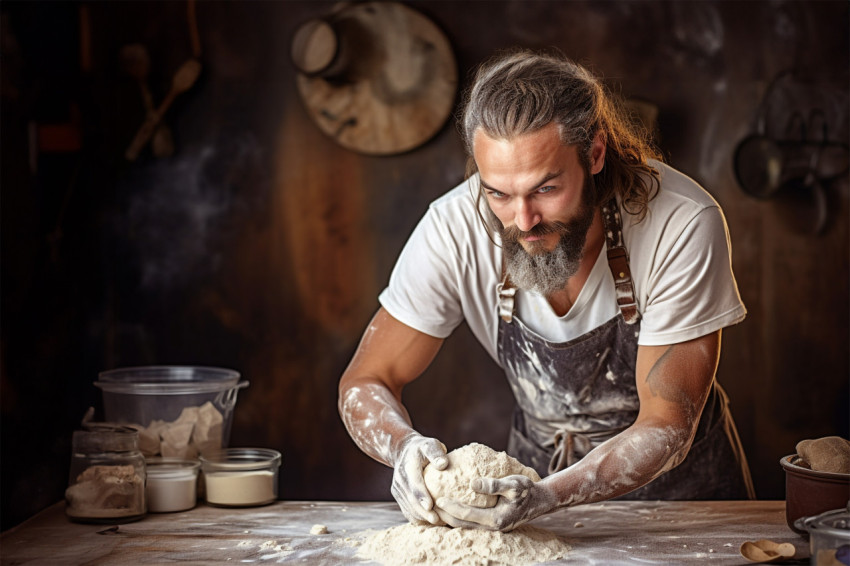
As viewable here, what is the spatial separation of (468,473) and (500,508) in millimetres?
98

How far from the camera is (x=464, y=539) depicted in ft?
5.91

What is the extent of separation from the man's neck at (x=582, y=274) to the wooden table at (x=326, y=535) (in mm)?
539

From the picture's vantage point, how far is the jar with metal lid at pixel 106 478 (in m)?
2.07

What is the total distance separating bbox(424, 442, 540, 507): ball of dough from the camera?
71.2 inches

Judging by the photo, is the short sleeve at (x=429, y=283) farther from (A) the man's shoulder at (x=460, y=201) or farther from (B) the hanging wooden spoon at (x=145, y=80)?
(B) the hanging wooden spoon at (x=145, y=80)

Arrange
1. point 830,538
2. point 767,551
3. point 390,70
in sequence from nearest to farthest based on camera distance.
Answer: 1. point 830,538
2. point 767,551
3. point 390,70

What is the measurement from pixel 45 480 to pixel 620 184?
1.91m

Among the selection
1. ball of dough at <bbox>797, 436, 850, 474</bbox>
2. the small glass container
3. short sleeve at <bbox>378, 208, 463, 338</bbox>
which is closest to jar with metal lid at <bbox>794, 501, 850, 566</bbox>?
ball of dough at <bbox>797, 436, 850, 474</bbox>

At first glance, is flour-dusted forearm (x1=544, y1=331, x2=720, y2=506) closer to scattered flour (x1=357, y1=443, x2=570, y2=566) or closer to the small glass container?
scattered flour (x1=357, y1=443, x2=570, y2=566)

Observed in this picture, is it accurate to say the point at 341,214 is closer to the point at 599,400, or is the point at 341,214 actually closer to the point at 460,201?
the point at 460,201

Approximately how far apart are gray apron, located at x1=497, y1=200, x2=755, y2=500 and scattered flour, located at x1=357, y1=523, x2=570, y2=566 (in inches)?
23.7

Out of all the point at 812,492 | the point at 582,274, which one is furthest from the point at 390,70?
the point at 812,492

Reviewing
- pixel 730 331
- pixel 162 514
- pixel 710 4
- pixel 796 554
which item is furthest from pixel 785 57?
pixel 162 514

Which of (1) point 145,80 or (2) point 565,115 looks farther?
(1) point 145,80
